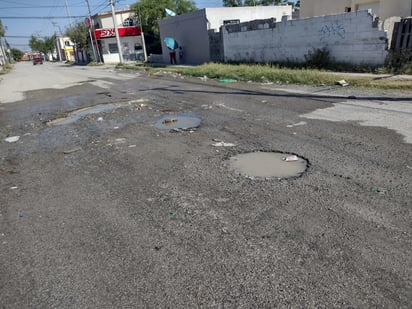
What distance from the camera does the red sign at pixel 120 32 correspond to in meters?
44.0

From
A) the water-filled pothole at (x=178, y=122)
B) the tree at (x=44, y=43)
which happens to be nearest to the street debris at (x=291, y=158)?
the water-filled pothole at (x=178, y=122)

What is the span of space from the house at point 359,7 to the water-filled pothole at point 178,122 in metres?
14.0

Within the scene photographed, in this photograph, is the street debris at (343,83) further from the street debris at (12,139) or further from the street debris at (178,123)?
the street debris at (12,139)

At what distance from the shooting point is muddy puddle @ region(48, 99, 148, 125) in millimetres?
9133

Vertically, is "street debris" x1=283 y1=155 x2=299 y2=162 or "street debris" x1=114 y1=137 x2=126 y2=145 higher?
"street debris" x1=283 y1=155 x2=299 y2=162

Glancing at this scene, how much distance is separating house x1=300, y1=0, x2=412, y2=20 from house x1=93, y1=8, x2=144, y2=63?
27424 mm

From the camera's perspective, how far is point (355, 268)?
250cm

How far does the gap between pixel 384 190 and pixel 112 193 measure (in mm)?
3276

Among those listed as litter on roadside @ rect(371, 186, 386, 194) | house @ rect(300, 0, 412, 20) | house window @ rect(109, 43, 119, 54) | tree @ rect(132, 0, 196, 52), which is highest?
tree @ rect(132, 0, 196, 52)

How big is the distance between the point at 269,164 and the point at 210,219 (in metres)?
1.69

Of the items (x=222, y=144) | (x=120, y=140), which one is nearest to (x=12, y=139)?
(x=120, y=140)

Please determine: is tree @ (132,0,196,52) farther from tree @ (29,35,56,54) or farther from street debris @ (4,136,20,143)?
tree @ (29,35,56,54)

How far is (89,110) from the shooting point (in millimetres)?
10328

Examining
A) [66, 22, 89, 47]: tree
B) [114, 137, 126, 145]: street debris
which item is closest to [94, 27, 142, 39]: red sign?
[66, 22, 89, 47]: tree
